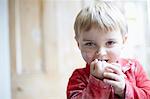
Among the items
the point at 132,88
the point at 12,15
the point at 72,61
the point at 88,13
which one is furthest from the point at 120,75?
the point at 12,15

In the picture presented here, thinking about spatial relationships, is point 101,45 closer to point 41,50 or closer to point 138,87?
point 138,87

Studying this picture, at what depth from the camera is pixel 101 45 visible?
68 cm

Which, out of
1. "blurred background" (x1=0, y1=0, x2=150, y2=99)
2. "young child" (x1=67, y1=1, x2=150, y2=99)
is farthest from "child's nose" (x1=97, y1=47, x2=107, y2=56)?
"blurred background" (x1=0, y1=0, x2=150, y2=99)

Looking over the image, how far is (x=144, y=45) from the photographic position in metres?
2.03

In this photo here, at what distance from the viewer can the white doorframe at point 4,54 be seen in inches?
76.4

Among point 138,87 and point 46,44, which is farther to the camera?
point 46,44

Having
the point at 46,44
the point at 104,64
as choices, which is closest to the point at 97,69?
the point at 104,64

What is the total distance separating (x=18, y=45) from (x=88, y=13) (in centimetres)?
138

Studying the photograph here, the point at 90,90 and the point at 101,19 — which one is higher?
the point at 101,19

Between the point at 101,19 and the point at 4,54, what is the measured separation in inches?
54.8

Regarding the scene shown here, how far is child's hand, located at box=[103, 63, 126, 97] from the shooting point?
639mm

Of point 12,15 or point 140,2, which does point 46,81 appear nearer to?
point 12,15

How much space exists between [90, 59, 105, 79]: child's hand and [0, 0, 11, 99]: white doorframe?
1348 millimetres

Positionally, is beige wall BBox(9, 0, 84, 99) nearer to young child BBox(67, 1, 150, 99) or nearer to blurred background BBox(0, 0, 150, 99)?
blurred background BBox(0, 0, 150, 99)
